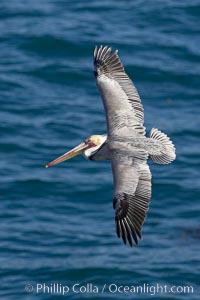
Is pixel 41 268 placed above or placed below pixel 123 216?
below

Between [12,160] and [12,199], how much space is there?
0.87 m

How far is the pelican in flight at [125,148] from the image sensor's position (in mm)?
11906

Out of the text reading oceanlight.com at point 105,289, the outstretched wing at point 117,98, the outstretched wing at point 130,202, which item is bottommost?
the text reading oceanlight.com at point 105,289

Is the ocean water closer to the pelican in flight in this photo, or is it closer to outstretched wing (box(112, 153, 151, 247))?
the pelican in flight

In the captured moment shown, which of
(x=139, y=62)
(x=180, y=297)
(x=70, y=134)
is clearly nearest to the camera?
(x=180, y=297)

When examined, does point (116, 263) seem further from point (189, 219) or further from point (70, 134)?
point (70, 134)

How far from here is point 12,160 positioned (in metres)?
18.7

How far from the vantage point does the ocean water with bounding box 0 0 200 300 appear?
17.0m

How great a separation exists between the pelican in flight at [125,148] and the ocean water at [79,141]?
13.7 ft

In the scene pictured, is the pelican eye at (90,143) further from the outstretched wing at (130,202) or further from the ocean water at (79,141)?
the ocean water at (79,141)

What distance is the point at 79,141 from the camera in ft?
63.1

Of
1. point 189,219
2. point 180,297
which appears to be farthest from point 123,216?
point 189,219

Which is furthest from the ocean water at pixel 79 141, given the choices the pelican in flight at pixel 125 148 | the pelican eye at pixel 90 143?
the pelican in flight at pixel 125 148

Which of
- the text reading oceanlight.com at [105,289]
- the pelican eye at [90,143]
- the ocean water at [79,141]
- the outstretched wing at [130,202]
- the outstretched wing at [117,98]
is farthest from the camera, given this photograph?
the ocean water at [79,141]
